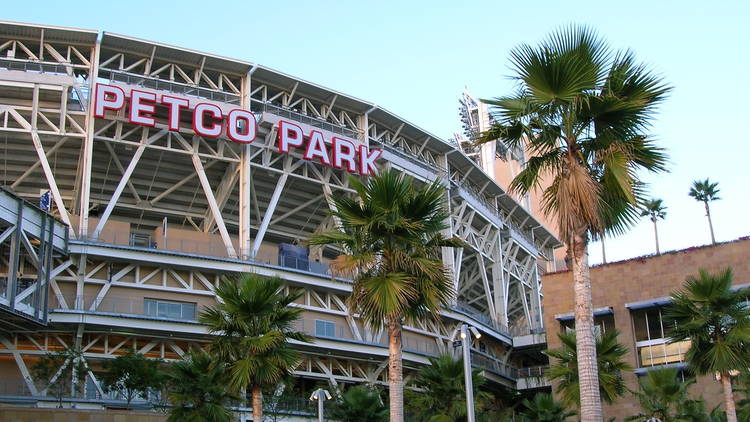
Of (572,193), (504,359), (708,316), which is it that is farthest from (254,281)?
(504,359)

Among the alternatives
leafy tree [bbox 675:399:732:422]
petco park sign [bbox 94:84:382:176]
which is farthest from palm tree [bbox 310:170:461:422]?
petco park sign [bbox 94:84:382:176]

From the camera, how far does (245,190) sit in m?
64.4

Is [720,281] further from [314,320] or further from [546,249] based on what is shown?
[546,249]

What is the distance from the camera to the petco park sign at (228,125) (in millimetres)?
60125

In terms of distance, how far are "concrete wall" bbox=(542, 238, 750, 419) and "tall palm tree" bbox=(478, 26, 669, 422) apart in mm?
47344

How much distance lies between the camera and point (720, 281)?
3616 cm

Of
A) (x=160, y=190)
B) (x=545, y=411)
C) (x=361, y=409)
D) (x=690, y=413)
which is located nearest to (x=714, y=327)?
(x=690, y=413)

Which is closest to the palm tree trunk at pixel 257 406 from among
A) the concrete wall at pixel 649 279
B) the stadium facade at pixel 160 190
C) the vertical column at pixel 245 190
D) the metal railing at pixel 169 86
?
the stadium facade at pixel 160 190

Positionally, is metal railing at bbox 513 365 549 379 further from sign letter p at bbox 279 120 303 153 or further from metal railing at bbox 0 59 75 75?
metal railing at bbox 0 59 75 75

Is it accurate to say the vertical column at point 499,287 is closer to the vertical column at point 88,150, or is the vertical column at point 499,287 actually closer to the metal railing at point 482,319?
the metal railing at point 482,319

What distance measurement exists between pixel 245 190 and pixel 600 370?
3232 cm

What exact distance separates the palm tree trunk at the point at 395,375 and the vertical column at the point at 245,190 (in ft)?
126

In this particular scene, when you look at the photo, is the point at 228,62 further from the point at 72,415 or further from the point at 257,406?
the point at 257,406

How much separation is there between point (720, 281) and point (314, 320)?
34.6 m
